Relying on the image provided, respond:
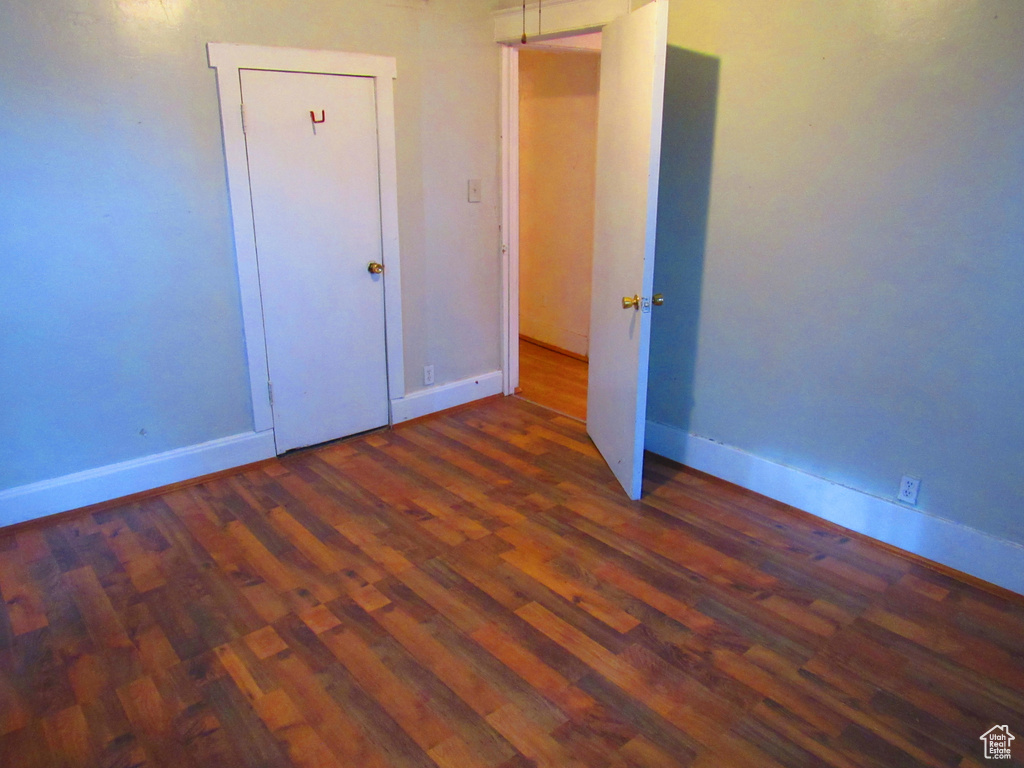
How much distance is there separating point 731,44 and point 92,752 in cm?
326

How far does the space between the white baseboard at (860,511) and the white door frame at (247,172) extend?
5.20 ft

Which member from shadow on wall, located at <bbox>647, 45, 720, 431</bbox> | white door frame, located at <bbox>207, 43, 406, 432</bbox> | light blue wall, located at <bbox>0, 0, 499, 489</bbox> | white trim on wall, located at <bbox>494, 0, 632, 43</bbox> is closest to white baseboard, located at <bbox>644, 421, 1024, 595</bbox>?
shadow on wall, located at <bbox>647, 45, 720, 431</bbox>

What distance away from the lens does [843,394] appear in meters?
2.79

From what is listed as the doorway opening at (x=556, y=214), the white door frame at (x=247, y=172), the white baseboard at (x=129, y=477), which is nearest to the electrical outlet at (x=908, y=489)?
the doorway opening at (x=556, y=214)

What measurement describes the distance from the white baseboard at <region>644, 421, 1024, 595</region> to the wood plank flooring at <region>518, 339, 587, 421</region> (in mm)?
816

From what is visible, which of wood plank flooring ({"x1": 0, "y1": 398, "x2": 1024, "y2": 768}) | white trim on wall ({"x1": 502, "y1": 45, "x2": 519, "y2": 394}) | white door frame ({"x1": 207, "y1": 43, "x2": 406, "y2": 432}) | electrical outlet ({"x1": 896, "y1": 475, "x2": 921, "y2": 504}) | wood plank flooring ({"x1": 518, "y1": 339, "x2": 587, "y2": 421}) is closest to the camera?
wood plank flooring ({"x1": 0, "y1": 398, "x2": 1024, "y2": 768})

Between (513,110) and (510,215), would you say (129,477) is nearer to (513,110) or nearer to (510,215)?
(510,215)

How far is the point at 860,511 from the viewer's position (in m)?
2.79

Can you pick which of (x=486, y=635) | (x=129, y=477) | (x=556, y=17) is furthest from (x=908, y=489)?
(x=129, y=477)

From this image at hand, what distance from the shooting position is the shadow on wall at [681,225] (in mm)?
3074

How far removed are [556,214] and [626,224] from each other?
94.7 inches

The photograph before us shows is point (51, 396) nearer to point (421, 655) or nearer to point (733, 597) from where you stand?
point (421, 655)

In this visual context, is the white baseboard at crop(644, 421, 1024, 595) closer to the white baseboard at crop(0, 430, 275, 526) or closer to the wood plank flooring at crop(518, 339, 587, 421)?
the wood plank flooring at crop(518, 339, 587, 421)

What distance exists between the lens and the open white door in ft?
8.91
